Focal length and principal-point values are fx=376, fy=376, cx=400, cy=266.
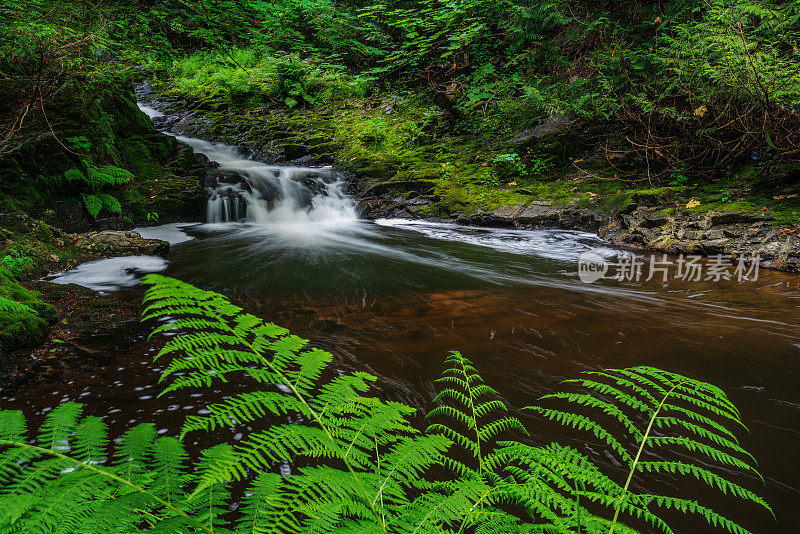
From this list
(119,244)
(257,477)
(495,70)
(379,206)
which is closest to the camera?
(257,477)

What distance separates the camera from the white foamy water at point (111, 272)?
17.2 ft

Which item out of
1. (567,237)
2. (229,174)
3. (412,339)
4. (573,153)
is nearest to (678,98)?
(573,153)

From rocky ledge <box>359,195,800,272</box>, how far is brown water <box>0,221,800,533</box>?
2.18ft

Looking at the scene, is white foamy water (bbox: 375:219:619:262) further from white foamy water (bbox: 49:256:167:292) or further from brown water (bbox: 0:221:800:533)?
white foamy water (bbox: 49:256:167:292)

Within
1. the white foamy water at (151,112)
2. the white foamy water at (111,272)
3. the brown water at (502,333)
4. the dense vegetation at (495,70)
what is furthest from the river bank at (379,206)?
the white foamy water at (151,112)

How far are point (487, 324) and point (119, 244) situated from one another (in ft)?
21.6

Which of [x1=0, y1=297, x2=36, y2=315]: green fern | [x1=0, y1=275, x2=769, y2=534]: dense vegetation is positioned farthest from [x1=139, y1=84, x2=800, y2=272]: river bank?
[x1=0, y1=297, x2=36, y2=315]: green fern

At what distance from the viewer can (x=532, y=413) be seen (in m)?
2.68

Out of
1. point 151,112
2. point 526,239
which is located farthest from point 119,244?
point 151,112

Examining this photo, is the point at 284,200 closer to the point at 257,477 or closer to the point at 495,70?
Answer: the point at 495,70

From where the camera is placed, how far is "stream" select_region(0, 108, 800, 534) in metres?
2.64

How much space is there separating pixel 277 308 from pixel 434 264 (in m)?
3.17

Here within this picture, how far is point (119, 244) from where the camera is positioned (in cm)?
670

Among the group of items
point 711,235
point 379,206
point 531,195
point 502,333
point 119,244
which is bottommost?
point 502,333
